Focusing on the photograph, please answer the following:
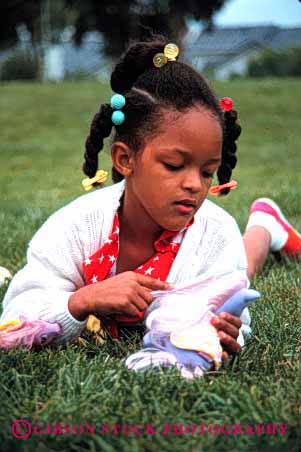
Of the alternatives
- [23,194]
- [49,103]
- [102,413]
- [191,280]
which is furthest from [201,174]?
[49,103]

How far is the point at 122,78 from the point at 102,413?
4.50 feet

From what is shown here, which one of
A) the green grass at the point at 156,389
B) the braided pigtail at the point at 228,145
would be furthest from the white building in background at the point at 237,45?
the braided pigtail at the point at 228,145

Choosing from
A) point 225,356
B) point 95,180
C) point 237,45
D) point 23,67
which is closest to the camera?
point 225,356

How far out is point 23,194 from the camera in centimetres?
682

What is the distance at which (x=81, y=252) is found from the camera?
2850 mm

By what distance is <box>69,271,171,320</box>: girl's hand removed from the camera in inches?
101

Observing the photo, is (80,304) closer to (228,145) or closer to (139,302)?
(139,302)

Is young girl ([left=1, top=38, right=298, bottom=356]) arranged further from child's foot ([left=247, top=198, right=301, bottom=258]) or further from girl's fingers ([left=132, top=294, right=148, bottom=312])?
child's foot ([left=247, top=198, right=301, bottom=258])

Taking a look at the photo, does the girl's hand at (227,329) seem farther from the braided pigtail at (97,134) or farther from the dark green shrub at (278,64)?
the dark green shrub at (278,64)

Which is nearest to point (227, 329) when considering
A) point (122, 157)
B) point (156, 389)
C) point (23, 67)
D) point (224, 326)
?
point (224, 326)

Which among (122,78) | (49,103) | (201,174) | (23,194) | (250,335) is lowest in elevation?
(49,103)

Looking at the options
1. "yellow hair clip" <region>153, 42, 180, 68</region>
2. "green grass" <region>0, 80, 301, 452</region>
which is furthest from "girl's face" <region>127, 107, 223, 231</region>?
"green grass" <region>0, 80, 301, 452</region>

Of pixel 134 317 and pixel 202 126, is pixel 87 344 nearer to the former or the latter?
pixel 134 317

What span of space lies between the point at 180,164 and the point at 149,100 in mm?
303
